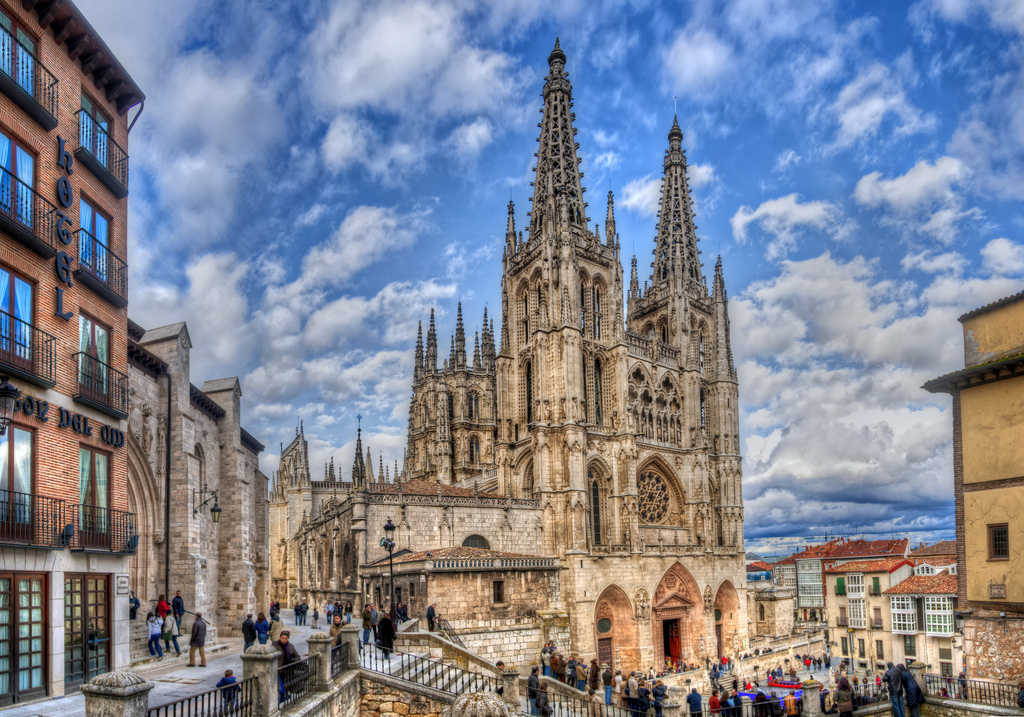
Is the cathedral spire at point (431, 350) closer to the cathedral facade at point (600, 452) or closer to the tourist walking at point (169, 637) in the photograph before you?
the cathedral facade at point (600, 452)

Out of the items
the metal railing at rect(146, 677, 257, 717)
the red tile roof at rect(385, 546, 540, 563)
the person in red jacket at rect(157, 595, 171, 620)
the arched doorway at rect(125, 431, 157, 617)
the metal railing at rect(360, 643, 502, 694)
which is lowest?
the metal railing at rect(360, 643, 502, 694)

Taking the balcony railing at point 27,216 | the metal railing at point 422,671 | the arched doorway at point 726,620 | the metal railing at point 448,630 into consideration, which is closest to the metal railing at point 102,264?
the balcony railing at point 27,216

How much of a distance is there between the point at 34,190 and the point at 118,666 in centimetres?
892

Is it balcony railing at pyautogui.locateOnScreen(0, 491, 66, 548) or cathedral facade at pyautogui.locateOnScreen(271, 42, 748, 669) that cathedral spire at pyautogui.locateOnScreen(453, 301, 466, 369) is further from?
balcony railing at pyautogui.locateOnScreen(0, 491, 66, 548)

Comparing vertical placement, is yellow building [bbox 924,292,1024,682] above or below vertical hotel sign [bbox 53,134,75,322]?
below

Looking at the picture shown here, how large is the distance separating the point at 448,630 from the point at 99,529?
14.8 metres

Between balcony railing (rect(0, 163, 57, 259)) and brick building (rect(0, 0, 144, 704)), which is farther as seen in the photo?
balcony railing (rect(0, 163, 57, 259))

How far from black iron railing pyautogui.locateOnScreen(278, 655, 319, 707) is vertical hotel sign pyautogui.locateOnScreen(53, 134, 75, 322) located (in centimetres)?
744

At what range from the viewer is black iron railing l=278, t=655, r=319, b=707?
1148cm

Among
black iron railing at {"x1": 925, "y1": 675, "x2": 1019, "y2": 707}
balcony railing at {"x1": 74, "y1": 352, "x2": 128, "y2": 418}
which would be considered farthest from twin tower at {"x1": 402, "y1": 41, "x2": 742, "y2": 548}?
balcony railing at {"x1": 74, "y1": 352, "x2": 128, "y2": 418}

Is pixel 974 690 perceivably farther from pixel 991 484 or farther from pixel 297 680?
pixel 297 680

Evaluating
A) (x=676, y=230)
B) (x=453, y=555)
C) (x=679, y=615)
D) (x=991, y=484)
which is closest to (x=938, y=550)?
(x=679, y=615)

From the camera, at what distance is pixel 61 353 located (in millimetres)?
13516

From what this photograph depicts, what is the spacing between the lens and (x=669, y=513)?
48750mm
